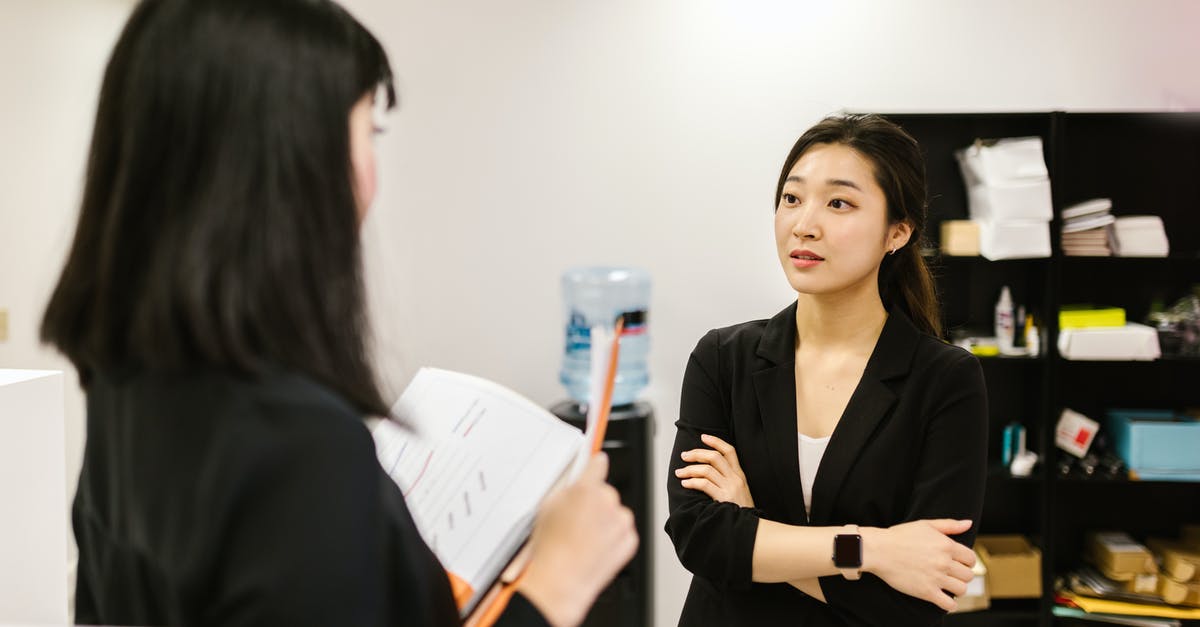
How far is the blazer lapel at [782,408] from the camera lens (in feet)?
4.82

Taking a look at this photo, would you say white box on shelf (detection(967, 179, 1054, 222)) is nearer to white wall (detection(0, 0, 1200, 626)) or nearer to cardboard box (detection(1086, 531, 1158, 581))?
white wall (detection(0, 0, 1200, 626))

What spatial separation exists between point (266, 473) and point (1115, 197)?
11.5 feet

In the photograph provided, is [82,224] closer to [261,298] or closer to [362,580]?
[261,298]

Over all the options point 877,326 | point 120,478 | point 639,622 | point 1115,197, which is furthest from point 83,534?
point 1115,197

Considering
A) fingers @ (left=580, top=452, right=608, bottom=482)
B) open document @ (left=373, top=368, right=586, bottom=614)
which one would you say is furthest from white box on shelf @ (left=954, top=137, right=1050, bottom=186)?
fingers @ (left=580, top=452, right=608, bottom=482)

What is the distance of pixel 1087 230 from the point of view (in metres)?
3.03

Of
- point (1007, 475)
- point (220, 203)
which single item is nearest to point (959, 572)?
point (220, 203)

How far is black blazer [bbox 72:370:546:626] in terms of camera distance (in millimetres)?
589

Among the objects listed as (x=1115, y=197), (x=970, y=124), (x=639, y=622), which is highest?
(x=970, y=124)

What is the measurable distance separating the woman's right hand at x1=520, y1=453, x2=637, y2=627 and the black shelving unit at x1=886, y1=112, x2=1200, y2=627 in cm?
269

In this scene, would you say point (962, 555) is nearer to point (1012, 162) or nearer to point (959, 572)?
point (959, 572)

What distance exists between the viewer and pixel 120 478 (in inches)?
26.8

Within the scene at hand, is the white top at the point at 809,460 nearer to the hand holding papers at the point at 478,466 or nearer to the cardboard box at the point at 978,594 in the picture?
the hand holding papers at the point at 478,466

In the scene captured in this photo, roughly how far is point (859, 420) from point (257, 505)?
1124 mm
